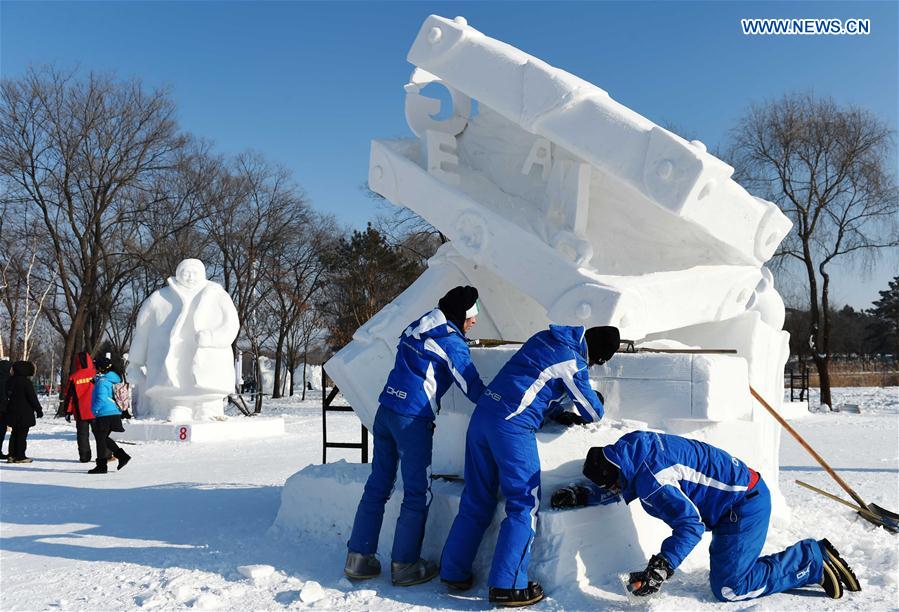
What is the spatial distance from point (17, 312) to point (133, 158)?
822 centimetres

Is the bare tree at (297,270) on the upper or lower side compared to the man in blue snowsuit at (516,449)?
upper

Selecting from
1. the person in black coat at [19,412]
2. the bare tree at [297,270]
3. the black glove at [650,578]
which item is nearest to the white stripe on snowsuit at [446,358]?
the black glove at [650,578]

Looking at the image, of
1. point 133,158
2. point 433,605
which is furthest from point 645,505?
point 133,158

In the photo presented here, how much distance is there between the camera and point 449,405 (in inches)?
187

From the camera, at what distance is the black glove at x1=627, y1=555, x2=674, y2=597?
3475 mm

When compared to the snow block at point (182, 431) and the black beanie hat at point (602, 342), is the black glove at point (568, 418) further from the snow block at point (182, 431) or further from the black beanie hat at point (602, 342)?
the snow block at point (182, 431)

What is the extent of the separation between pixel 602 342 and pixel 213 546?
9.42 ft

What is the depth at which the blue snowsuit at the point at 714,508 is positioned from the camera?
141 inches

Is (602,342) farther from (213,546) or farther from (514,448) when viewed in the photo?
(213,546)

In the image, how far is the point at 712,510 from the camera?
3.68 m

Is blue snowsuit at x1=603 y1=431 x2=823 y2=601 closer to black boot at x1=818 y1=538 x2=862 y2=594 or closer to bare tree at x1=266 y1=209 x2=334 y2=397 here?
black boot at x1=818 y1=538 x2=862 y2=594

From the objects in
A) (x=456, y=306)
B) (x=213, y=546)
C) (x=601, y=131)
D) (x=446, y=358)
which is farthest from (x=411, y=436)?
(x=601, y=131)

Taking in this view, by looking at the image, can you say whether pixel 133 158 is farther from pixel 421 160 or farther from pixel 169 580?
pixel 169 580

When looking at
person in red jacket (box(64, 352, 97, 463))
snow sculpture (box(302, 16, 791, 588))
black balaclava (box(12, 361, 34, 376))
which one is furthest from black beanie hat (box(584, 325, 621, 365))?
black balaclava (box(12, 361, 34, 376))
